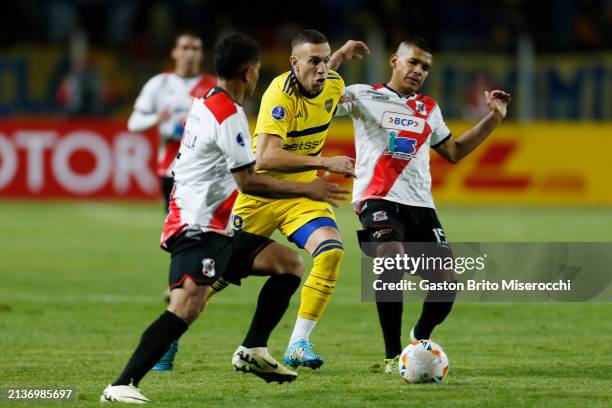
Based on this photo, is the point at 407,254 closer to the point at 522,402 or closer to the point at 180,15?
the point at 522,402

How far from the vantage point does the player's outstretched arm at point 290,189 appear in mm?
6348

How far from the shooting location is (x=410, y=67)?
8250mm

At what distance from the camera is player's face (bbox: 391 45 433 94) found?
324 inches

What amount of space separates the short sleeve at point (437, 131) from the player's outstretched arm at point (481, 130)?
0.05 m

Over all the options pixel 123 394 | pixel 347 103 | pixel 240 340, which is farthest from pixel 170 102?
pixel 123 394

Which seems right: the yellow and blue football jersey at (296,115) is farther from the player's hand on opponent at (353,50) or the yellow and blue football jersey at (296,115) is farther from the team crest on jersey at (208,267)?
the team crest on jersey at (208,267)

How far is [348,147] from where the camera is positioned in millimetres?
22250

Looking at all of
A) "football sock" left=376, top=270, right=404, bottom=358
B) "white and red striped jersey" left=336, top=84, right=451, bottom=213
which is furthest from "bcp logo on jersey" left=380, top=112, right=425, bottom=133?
"football sock" left=376, top=270, right=404, bottom=358

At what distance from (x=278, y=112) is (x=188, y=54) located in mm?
3669

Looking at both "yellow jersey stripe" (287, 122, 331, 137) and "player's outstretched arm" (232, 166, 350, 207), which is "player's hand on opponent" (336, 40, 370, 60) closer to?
"yellow jersey stripe" (287, 122, 331, 137)

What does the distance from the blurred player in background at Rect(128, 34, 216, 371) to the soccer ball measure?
14.4ft

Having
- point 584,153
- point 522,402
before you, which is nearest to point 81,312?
point 522,402

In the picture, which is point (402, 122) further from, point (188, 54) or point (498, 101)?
point (188, 54)

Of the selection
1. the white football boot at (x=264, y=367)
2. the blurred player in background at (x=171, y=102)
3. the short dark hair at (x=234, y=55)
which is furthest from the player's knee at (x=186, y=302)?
the blurred player in background at (x=171, y=102)
